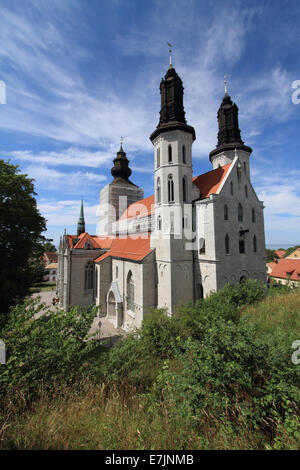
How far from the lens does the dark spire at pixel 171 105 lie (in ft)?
59.8

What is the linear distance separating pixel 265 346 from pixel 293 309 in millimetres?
4784

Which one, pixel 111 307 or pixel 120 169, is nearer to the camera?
pixel 111 307

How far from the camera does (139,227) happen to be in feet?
86.2

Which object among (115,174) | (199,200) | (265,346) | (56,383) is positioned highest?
(115,174)

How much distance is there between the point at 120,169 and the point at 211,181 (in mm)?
23681

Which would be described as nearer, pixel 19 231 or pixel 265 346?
pixel 265 346

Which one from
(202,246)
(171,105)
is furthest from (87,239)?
(171,105)

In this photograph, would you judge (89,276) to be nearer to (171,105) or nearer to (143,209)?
(143,209)

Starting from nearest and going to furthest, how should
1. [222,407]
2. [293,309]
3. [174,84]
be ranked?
1. [222,407]
2. [293,309]
3. [174,84]

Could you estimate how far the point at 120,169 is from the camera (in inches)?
1503

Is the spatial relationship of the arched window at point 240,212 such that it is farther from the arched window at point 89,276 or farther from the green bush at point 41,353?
the arched window at point 89,276
